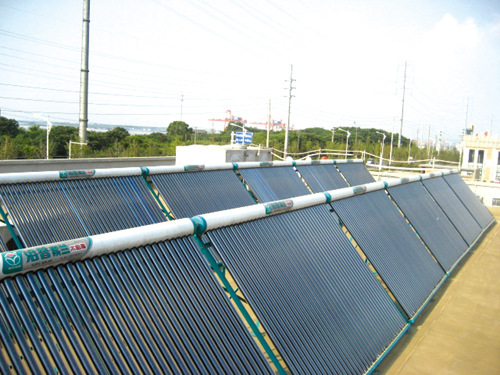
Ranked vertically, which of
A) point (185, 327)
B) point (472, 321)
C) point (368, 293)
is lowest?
point (472, 321)

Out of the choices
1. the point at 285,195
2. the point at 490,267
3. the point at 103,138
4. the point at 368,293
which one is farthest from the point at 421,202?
the point at 103,138

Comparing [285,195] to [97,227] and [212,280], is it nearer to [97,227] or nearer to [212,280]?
[97,227]

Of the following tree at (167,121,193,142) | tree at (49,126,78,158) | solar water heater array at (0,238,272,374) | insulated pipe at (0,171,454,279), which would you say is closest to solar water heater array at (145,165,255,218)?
insulated pipe at (0,171,454,279)

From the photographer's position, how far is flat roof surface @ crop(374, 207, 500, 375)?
14.9 feet

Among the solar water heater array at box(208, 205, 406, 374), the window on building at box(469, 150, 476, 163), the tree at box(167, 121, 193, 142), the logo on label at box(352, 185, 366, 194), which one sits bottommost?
the solar water heater array at box(208, 205, 406, 374)

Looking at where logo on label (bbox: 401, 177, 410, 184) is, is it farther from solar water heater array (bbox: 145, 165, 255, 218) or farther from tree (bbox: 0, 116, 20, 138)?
tree (bbox: 0, 116, 20, 138)

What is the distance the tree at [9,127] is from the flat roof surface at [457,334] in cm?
2369

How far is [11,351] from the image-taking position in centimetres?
196

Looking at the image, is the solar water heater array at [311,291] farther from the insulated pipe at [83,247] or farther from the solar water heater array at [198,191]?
the solar water heater array at [198,191]

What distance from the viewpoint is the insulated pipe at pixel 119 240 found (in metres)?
2.22

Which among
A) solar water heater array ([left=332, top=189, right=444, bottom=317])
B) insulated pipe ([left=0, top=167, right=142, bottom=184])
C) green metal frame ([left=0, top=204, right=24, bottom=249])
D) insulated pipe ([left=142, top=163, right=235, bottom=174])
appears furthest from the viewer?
insulated pipe ([left=142, top=163, right=235, bottom=174])

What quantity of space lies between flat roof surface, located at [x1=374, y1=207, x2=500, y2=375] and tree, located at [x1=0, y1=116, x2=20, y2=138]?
23685 mm

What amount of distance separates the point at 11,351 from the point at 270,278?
77.1 inches

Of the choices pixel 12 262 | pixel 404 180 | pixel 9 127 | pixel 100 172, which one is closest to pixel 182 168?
pixel 100 172
